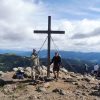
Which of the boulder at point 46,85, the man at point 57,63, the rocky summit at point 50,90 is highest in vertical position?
the man at point 57,63

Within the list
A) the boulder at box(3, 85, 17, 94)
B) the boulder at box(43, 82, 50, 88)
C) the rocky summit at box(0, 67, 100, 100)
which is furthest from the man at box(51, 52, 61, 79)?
the boulder at box(3, 85, 17, 94)

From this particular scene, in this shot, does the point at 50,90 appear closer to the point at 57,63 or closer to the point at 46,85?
the point at 46,85

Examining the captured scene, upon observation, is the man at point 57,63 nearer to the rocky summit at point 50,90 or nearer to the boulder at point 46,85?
the rocky summit at point 50,90

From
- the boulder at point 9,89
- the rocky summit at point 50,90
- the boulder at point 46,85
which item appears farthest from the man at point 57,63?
the boulder at point 9,89

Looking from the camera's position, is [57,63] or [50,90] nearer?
[50,90]

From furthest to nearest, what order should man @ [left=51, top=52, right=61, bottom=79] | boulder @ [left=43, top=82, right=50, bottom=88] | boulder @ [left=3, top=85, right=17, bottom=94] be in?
1. man @ [left=51, top=52, right=61, bottom=79]
2. boulder @ [left=43, top=82, right=50, bottom=88]
3. boulder @ [left=3, top=85, right=17, bottom=94]

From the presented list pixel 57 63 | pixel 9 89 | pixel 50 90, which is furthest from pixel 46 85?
pixel 57 63

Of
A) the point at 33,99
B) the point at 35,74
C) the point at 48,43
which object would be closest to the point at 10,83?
the point at 35,74

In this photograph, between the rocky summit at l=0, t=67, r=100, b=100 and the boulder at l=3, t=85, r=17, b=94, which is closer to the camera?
the rocky summit at l=0, t=67, r=100, b=100

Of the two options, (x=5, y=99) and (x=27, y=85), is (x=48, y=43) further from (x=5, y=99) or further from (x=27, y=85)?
(x=5, y=99)

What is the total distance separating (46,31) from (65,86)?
552 cm

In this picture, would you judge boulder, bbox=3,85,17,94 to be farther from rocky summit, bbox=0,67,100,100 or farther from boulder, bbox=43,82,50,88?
boulder, bbox=43,82,50,88

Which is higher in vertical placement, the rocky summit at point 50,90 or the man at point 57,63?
the man at point 57,63

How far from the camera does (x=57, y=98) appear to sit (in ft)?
73.0
